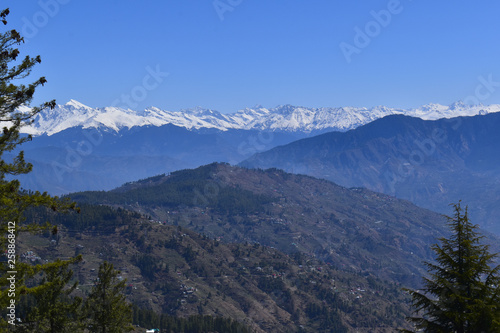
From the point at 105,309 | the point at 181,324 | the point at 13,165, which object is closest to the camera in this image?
the point at 13,165

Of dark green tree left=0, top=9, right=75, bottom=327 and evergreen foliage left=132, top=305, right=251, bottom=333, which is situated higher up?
dark green tree left=0, top=9, right=75, bottom=327

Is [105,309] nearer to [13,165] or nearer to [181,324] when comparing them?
[13,165]

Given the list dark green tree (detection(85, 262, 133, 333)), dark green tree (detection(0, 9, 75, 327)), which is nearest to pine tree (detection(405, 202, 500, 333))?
dark green tree (detection(0, 9, 75, 327))

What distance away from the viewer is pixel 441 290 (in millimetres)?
25594

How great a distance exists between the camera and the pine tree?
77.9ft

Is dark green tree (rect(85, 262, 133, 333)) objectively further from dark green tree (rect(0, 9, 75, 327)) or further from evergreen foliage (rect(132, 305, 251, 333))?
evergreen foliage (rect(132, 305, 251, 333))

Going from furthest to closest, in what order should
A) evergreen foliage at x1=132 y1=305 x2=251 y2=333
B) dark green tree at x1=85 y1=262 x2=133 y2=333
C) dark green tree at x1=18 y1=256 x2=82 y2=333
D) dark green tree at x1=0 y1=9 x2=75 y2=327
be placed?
evergreen foliage at x1=132 y1=305 x2=251 y2=333 < dark green tree at x1=85 y1=262 x2=133 y2=333 < dark green tree at x1=18 y1=256 x2=82 y2=333 < dark green tree at x1=0 y1=9 x2=75 y2=327

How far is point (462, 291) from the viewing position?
25172 millimetres

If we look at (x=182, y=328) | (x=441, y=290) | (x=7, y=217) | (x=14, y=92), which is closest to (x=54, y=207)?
(x=7, y=217)

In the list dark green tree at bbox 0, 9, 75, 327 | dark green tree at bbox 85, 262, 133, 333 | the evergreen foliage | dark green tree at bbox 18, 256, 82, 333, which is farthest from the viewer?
the evergreen foliage

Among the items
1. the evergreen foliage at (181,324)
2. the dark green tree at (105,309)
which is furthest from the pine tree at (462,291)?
the evergreen foliage at (181,324)

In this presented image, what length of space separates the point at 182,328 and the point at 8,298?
14705 centimetres

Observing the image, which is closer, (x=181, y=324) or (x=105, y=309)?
(x=105, y=309)

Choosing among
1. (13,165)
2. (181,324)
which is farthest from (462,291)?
(181,324)
